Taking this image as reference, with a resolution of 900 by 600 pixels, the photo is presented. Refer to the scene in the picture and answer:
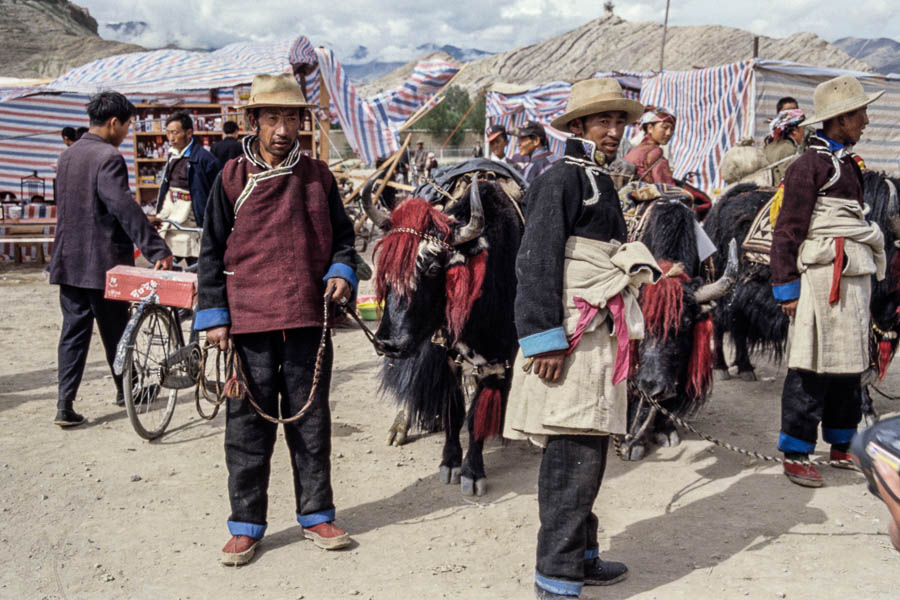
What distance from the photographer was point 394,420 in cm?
496

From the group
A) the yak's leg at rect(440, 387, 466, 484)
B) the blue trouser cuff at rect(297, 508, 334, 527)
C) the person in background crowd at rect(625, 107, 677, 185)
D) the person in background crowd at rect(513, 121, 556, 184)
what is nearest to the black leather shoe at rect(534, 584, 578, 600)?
the blue trouser cuff at rect(297, 508, 334, 527)

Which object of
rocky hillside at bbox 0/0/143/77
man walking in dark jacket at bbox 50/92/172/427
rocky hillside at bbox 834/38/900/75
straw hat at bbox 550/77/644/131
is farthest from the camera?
rocky hillside at bbox 0/0/143/77

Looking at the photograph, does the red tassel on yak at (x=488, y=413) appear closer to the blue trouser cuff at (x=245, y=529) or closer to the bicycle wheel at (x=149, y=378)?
the blue trouser cuff at (x=245, y=529)

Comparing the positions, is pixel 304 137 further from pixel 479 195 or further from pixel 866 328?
pixel 866 328

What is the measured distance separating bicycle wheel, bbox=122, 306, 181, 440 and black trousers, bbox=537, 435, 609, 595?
8.91 feet

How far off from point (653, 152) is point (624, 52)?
105366mm

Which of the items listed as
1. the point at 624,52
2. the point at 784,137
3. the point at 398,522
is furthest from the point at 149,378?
the point at 624,52

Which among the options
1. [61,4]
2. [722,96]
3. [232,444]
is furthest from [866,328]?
[61,4]

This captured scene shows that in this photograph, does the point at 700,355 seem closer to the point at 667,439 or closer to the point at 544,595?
the point at 667,439

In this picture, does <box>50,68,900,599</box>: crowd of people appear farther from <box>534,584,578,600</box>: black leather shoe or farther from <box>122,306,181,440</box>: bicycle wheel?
<box>122,306,181,440</box>: bicycle wheel

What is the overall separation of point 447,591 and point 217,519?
4.08ft

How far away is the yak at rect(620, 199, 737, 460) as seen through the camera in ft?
13.8

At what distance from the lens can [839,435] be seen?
13.7 feet

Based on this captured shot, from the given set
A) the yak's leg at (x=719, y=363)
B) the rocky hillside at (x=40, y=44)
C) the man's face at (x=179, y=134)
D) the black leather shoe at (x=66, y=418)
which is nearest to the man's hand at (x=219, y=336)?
the black leather shoe at (x=66, y=418)
